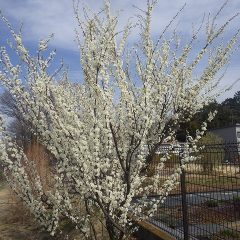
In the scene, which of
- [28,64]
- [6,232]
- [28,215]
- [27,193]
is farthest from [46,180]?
[28,64]

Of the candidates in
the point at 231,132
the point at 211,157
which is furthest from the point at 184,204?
the point at 231,132

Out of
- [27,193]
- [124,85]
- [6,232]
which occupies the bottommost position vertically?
[6,232]

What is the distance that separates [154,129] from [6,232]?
527 centimetres

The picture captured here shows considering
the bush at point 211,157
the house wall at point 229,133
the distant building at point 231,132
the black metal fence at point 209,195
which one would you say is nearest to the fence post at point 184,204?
the black metal fence at point 209,195

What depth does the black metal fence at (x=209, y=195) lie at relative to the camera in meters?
4.57

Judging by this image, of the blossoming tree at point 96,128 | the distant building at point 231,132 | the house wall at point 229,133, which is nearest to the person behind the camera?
the blossoming tree at point 96,128

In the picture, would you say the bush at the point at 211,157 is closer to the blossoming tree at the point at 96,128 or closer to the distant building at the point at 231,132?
the blossoming tree at the point at 96,128

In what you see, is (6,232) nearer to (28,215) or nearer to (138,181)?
(28,215)

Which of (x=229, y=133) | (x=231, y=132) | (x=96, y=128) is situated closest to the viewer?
(x=96, y=128)

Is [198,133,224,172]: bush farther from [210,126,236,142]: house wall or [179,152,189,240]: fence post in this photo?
[210,126,236,142]: house wall

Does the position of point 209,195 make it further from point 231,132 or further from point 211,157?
point 231,132

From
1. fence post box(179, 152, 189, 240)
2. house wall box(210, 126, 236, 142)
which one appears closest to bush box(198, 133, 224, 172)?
fence post box(179, 152, 189, 240)

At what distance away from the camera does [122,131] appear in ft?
16.9

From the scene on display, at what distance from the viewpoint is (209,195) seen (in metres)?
5.25
